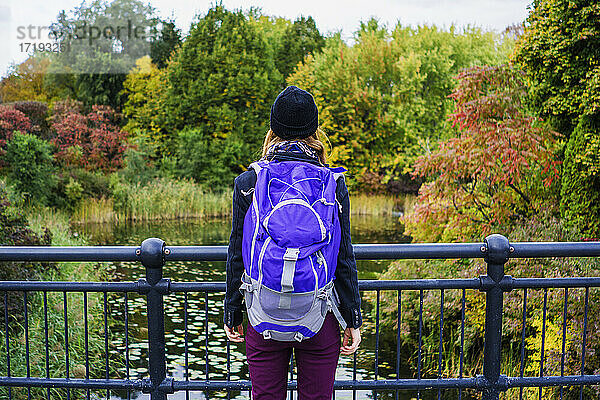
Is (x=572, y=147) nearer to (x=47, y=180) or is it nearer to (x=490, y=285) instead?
(x=490, y=285)

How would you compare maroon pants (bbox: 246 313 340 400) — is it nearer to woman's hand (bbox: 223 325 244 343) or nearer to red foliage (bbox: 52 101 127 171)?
woman's hand (bbox: 223 325 244 343)

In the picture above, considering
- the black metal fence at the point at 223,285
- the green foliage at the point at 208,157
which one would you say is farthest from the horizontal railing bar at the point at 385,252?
the green foliage at the point at 208,157

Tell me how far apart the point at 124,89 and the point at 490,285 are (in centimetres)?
3351

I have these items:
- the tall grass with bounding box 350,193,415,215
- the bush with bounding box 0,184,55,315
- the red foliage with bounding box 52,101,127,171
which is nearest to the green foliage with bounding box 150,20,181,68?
the red foliage with bounding box 52,101,127,171

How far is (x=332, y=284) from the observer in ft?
7.09

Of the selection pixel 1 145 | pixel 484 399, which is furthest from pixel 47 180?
pixel 484 399

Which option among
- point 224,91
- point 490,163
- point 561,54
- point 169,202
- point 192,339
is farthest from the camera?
point 224,91

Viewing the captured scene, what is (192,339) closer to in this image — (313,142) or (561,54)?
(561,54)

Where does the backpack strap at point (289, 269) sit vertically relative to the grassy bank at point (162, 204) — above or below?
above

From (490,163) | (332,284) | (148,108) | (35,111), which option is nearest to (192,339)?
(490,163)

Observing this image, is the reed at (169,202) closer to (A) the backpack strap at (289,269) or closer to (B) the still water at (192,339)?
(B) the still water at (192,339)

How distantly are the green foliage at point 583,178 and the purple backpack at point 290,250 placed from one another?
21.4ft

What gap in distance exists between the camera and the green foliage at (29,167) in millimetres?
18906

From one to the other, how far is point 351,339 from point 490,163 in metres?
6.71
